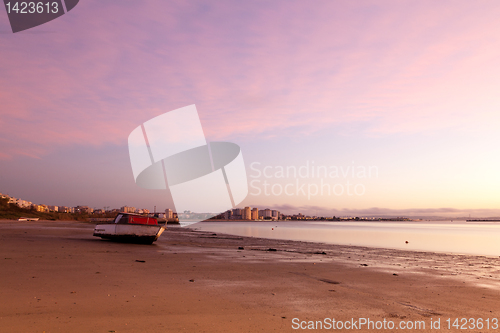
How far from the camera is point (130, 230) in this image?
2397cm

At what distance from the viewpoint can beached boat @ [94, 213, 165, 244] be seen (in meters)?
24.0

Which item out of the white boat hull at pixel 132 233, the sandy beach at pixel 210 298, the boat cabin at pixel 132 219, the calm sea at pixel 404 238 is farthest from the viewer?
the calm sea at pixel 404 238

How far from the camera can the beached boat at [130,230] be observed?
78.7 ft

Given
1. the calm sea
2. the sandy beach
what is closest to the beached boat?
the sandy beach

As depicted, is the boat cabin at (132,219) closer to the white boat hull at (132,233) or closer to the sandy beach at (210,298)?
Result: the white boat hull at (132,233)

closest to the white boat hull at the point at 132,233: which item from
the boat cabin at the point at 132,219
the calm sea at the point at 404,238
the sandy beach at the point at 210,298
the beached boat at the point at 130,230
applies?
the beached boat at the point at 130,230

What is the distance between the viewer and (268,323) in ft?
20.9

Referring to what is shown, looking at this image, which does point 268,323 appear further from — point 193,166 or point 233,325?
point 193,166

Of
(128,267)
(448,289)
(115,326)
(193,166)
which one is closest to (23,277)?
(128,267)

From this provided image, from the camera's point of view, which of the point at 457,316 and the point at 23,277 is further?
the point at 23,277

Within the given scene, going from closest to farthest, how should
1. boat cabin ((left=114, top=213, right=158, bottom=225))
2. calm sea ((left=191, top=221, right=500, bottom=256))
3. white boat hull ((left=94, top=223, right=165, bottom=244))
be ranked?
white boat hull ((left=94, top=223, right=165, bottom=244)) → boat cabin ((left=114, top=213, right=158, bottom=225)) → calm sea ((left=191, top=221, right=500, bottom=256))

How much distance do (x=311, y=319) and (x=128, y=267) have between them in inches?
323

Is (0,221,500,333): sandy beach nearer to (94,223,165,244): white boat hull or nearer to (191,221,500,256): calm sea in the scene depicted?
(94,223,165,244): white boat hull

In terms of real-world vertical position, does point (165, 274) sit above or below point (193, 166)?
below
